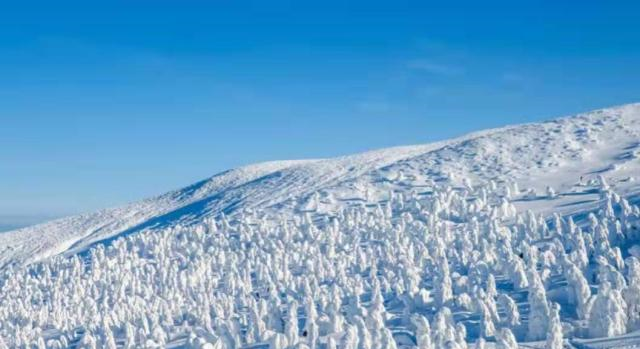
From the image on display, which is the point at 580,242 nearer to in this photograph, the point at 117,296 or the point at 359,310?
the point at 359,310

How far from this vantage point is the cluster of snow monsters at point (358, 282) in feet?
208

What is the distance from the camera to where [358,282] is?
92.8 meters

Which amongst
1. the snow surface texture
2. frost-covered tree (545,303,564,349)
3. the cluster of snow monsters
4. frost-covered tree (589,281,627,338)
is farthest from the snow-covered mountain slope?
frost-covered tree (545,303,564,349)

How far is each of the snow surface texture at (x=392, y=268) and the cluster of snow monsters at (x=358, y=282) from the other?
0.30 meters

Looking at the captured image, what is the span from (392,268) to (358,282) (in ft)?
33.5

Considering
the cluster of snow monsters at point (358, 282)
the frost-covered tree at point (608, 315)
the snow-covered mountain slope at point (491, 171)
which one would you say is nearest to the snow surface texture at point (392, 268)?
the frost-covered tree at point (608, 315)

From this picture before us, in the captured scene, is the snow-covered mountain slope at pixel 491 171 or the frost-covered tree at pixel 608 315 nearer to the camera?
the frost-covered tree at pixel 608 315

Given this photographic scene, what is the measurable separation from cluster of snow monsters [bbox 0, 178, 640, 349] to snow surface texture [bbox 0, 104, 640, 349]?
296 millimetres

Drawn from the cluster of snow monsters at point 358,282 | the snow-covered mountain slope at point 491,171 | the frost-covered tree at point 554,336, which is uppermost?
the snow-covered mountain slope at point 491,171

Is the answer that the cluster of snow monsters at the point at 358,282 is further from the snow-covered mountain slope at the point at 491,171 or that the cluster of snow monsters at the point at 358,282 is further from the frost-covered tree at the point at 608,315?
the snow-covered mountain slope at the point at 491,171

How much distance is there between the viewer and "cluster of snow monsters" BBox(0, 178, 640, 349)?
63.4 meters

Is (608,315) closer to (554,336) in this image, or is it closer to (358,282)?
(554,336)

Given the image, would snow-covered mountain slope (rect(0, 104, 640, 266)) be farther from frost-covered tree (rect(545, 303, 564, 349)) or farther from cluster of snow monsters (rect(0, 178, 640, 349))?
frost-covered tree (rect(545, 303, 564, 349))

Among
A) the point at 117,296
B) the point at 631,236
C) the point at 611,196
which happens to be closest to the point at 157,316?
the point at 117,296
